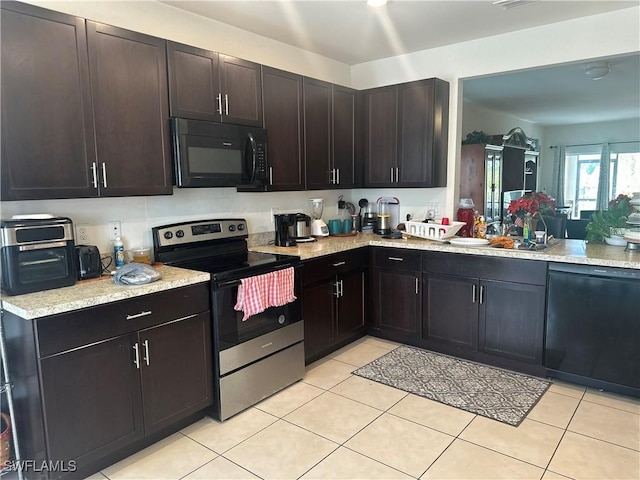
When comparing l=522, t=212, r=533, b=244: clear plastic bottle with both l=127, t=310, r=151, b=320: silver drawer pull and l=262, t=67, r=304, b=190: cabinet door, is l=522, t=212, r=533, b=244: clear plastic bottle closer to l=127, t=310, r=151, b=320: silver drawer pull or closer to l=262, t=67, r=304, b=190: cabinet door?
l=262, t=67, r=304, b=190: cabinet door

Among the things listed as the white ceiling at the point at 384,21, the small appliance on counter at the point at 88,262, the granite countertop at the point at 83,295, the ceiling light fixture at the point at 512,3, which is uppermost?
the white ceiling at the point at 384,21

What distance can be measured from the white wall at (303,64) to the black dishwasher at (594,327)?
1.33 metres

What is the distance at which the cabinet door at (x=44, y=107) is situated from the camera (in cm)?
197

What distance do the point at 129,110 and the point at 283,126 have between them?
124 centimetres

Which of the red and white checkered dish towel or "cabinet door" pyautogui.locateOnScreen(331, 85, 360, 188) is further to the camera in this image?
"cabinet door" pyautogui.locateOnScreen(331, 85, 360, 188)

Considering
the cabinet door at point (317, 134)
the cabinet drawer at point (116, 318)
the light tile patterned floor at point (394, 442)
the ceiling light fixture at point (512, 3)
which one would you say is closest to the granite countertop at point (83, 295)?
the cabinet drawer at point (116, 318)

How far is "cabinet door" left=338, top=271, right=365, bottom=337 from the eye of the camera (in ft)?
11.7

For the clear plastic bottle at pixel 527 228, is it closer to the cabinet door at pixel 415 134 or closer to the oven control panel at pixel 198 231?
the cabinet door at pixel 415 134

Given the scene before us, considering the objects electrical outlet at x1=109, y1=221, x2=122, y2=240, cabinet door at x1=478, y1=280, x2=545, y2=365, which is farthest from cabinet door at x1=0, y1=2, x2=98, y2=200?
cabinet door at x1=478, y1=280, x2=545, y2=365

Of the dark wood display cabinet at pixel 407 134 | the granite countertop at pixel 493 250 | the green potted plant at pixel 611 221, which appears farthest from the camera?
the dark wood display cabinet at pixel 407 134

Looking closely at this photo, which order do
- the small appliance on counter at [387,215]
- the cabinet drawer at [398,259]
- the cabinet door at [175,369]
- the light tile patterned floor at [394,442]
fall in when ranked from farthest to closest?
the small appliance on counter at [387,215], the cabinet drawer at [398,259], the cabinet door at [175,369], the light tile patterned floor at [394,442]

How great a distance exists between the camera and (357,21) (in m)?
3.20

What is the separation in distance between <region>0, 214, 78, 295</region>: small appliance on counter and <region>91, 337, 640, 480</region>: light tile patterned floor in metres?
1.01

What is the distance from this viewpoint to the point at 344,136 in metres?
3.98
